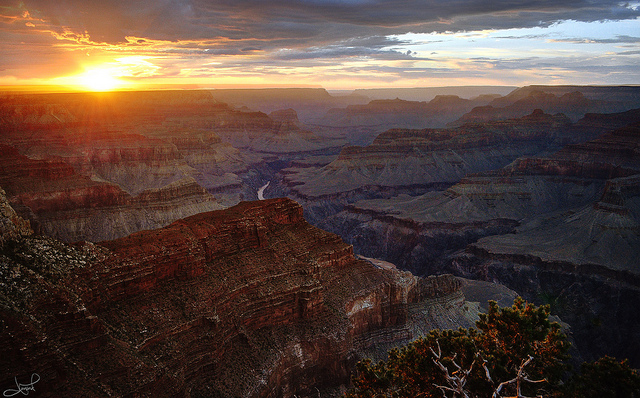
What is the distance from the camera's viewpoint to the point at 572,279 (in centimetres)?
7944

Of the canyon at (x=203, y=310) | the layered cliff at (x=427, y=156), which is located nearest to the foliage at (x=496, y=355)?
the canyon at (x=203, y=310)

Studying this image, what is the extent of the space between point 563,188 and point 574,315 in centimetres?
5999

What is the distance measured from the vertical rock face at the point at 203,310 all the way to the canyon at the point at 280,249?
13 centimetres

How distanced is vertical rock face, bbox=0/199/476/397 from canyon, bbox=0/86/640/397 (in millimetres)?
129

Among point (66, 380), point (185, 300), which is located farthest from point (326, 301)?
point (66, 380)

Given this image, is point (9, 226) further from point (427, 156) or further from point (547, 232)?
point (427, 156)

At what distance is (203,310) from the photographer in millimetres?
34875

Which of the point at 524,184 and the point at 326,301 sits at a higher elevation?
the point at 326,301

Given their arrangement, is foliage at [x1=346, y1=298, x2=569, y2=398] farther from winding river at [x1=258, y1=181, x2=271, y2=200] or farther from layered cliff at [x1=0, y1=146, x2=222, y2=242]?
winding river at [x1=258, y1=181, x2=271, y2=200]

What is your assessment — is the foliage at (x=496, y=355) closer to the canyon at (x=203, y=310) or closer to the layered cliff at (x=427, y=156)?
the canyon at (x=203, y=310)

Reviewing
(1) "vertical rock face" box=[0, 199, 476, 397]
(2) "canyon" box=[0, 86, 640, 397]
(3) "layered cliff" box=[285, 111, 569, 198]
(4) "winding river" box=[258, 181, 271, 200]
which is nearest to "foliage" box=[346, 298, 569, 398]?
(1) "vertical rock face" box=[0, 199, 476, 397]

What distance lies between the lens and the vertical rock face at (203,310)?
26.6 metres

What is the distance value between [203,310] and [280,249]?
38.6 feet

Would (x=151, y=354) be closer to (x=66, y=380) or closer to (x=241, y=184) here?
(x=66, y=380)
